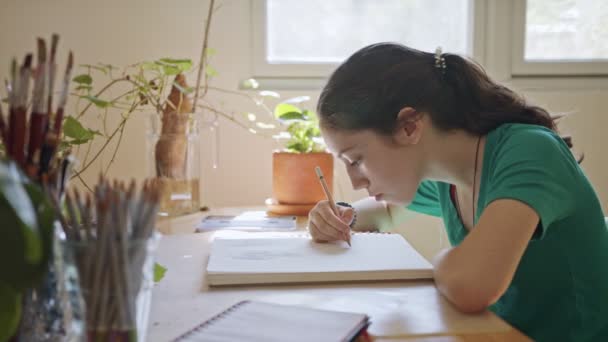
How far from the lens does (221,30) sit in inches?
73.0

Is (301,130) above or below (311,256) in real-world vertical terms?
above

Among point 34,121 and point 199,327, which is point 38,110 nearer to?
point 34,121

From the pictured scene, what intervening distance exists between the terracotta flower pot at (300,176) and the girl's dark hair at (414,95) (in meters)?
0.42

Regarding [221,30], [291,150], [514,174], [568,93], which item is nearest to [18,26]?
[221,30]

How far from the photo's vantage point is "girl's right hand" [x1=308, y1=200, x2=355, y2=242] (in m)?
1.08

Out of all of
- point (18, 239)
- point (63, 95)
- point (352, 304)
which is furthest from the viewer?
point (352, 304)

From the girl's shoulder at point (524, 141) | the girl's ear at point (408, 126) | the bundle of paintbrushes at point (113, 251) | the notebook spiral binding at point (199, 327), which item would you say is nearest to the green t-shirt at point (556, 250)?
the girl's shoulder at point (524, 141)

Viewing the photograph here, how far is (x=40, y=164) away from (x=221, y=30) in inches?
55.3

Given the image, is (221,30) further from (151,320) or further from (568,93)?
(151,320)

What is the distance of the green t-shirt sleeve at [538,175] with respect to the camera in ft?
2.69

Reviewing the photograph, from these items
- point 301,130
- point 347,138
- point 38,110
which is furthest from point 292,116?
point 38,110

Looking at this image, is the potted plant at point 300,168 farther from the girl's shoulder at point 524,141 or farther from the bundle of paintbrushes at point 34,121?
the bundle of paintbrushes at point 34,121

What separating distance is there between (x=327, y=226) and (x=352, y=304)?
35cm

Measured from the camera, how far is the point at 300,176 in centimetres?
153
